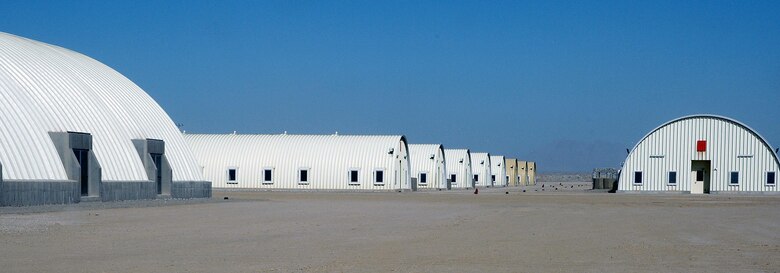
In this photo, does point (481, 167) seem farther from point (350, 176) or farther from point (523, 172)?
point (350, 176)

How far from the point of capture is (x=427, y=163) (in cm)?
9381

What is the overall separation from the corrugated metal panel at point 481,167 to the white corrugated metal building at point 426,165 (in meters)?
23.9

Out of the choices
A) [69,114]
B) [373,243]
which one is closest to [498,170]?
[69,114]

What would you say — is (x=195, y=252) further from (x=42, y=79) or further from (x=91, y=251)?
(x=42, y=79)

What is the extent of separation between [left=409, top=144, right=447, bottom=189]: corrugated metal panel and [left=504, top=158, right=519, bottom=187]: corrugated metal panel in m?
46.9

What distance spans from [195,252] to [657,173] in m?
56.9

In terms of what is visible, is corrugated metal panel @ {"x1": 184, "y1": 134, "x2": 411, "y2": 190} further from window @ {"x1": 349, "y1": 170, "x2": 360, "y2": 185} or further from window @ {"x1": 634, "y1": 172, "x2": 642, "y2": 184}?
window @ {"x1": 634, "y1": 172, "x2": 642, "y2": 184}

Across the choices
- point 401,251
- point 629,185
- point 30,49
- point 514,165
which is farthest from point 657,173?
point 514,165

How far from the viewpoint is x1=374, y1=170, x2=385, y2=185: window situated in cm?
7600

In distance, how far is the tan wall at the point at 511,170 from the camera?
142 metres

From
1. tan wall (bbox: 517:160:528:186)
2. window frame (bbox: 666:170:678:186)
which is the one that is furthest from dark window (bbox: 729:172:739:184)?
tan wall (bbox: 517:160:528:186)

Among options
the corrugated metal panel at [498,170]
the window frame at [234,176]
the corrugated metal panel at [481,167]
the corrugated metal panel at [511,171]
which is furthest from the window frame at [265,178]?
the corrugated metal panel at [511,171]

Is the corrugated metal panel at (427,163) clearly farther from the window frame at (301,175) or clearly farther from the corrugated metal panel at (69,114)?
the corrugated metal panel at (69,114)

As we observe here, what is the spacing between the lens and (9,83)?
123ft
